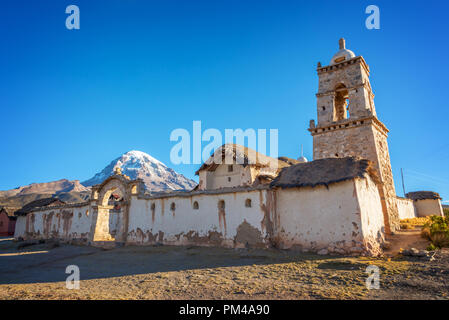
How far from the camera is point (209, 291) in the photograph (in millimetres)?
7039

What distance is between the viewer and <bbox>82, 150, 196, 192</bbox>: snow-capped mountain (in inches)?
4444

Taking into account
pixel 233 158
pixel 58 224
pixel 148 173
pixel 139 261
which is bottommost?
pixel 139 261

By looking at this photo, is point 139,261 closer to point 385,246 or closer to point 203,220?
point 203,220

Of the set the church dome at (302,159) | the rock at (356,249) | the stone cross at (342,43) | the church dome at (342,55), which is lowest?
the rock at (356,249)

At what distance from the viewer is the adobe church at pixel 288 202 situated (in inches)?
441

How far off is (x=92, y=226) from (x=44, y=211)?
817 cm

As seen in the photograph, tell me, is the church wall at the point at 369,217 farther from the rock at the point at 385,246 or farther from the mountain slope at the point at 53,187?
the mountain slope at the point at 53,187

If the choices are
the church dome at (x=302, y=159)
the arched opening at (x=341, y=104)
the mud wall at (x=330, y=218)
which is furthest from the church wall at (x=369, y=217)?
the church dome at (x=302, y=159)

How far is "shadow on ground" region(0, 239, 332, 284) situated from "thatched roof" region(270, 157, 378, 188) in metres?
3.05

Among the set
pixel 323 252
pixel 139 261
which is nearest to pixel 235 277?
pixel 323 252

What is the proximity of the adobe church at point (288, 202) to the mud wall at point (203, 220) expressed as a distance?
5 centimetres

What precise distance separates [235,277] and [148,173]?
119557mm

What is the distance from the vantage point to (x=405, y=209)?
24328 mm
